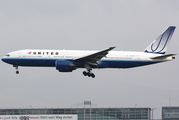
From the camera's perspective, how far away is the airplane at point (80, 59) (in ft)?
190

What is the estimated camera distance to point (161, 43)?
64.3 meters

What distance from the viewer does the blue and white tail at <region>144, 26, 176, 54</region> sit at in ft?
209

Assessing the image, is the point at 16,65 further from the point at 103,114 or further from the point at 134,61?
the point at 103,114

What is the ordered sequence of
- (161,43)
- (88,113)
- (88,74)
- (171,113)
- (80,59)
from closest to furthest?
(80,59), (88,74), (161,43), (88,113), (171,113)

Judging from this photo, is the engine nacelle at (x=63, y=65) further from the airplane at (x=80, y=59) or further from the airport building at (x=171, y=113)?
the airport building at (x=171, y=113)

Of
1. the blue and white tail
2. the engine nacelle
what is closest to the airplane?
the engine nacelle

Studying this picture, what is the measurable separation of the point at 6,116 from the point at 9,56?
80.9 ft

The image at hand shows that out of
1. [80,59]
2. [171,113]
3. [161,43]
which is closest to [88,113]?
[161,43]

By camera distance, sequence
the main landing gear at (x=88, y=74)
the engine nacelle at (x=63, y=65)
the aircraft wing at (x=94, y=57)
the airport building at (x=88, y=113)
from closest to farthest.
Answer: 1. the aircraft wing at (x=94, y=57)
2. the engine nacelle at (x=63, y=65)
3. the main landing gear at (x=88, y=74)
4. the airport building at (x=88, y=113)

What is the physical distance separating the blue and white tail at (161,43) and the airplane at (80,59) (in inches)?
78.6

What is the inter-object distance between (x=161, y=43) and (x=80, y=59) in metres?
15.8

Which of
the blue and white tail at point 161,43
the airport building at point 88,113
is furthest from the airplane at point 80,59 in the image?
the airport building at point 88,113

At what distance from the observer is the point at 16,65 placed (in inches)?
2363

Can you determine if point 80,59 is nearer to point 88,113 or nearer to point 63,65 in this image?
point 63,65
